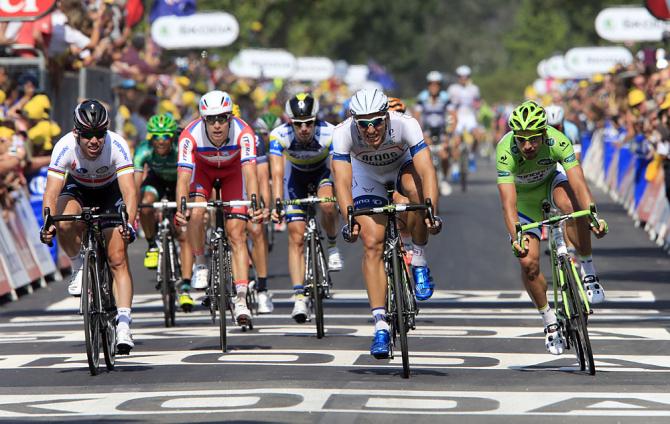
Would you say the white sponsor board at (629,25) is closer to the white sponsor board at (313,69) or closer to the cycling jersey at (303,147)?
the cycling jersey at (303,147)

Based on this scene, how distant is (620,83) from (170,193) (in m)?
17.9

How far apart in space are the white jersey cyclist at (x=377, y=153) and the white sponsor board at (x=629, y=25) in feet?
81.2

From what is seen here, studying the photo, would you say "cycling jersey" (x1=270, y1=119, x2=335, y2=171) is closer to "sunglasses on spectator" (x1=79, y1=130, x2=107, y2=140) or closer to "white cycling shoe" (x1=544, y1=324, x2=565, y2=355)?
"sunglasses on spectator" (x1=79, y1=130, x2=107, y2=140)

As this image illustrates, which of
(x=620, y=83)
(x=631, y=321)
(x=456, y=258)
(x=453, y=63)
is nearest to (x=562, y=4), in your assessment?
(x=453, y=63)

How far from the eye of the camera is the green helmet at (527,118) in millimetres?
11672

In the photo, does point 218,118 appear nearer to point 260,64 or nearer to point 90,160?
point 90,160

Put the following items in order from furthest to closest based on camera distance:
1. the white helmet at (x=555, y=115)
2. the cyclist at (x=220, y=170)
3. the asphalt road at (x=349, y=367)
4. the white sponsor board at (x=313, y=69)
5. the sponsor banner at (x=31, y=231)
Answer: the white sponsor board at (x=313, y=69)
the sponsor banner at (x=31, y=231)
the white helmet at (x=555, y=115)
the cyclist at (x=220, y=170)
the asphalt road at (x=349, y=367)

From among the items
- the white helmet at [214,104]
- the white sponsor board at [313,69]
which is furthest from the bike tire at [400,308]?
the white sponsor board at [313,69]

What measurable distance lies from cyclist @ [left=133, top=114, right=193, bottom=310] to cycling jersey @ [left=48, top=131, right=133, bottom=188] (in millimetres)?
3536

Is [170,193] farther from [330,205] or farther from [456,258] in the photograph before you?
[456,258]

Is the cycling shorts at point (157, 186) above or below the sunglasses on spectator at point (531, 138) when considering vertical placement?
above

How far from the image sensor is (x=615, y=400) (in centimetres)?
1034

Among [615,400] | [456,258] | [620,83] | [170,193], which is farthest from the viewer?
[620,83]

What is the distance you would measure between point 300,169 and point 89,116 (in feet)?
12.5
